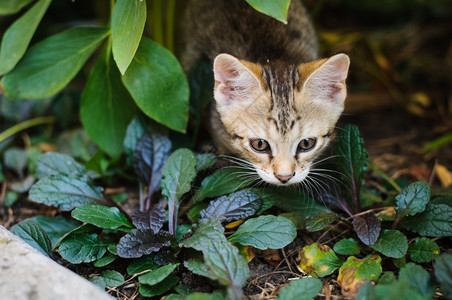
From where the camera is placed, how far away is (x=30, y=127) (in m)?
3.90

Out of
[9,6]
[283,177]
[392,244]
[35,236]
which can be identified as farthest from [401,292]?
[9,6]

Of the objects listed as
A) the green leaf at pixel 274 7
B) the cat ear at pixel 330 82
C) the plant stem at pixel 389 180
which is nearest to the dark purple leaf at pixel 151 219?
the cat ear at pixel 330 82

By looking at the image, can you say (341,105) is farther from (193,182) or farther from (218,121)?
(193,182)

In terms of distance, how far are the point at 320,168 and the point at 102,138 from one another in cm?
145

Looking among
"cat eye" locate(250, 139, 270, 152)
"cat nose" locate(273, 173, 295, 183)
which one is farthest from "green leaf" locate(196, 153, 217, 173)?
"cat nose" locate(273, 173, 295, 183)

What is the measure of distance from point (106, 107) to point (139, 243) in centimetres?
112

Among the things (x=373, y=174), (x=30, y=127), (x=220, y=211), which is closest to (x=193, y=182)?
(x=220, y=211)

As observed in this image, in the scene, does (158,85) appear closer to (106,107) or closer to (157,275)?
(106,107)

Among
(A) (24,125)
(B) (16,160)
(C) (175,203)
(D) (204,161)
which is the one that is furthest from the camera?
(A) (24,125)

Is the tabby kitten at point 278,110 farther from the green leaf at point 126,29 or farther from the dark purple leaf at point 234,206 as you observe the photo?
the green leaf at point 126,29

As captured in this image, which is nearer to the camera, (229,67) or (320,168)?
(229,67)

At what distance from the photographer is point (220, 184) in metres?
2.75

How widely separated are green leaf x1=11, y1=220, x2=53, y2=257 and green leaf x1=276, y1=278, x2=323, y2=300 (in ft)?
4.08

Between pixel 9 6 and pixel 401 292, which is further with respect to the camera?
pixel 9 6
